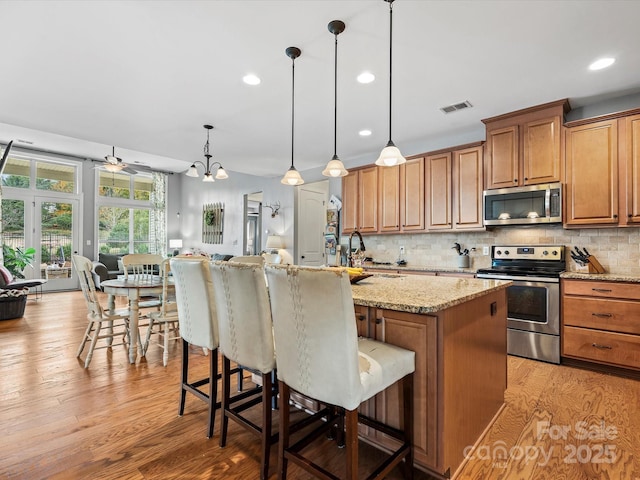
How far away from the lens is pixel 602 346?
9.64ft

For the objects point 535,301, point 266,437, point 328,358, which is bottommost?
point 266,437

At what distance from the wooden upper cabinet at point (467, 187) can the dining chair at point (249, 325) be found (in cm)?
318

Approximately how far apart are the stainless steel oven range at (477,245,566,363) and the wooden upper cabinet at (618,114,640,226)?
0.66 metres

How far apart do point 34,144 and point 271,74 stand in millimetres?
6939

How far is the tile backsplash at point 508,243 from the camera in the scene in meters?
3.27

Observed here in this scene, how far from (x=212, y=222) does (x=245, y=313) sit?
311 inches

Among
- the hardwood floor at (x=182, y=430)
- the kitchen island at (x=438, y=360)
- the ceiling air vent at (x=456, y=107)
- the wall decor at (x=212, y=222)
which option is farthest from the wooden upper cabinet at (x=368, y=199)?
the wall decor at (x=212, y=222)

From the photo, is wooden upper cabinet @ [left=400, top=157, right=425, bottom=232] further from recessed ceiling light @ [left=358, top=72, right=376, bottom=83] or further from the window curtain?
the window curtain

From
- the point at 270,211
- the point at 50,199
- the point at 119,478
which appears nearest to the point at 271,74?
the point at 119,478

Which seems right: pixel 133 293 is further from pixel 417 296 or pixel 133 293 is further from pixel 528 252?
pixel 528 252

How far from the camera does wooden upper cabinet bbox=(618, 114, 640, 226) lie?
2990 mm

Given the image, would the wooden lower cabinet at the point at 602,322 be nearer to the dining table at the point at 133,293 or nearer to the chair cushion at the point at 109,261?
the dining table at the point at 133,293

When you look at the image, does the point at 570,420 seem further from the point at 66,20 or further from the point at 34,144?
the point at 34,144

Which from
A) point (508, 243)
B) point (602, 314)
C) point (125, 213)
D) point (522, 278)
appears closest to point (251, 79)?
point (522, 278)
